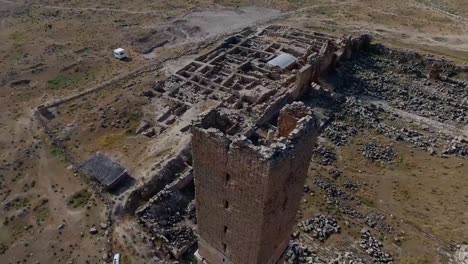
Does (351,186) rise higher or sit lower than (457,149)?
lower

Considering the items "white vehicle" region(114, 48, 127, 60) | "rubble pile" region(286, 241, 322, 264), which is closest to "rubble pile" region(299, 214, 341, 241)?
"rubble pile" region(286, 241, 322, 264)

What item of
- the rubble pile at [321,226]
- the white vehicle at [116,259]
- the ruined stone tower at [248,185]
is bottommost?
the rubble pile at [321,226]

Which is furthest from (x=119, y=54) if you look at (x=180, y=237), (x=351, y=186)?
(x=351, y=186)

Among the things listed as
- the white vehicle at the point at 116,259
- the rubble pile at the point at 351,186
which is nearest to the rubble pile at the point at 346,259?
the rubble pile at the point at 351,186

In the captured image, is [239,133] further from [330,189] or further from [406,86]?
[406,86]

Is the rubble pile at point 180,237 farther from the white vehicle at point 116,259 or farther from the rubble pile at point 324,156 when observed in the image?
the rubble pile at point 324,156
